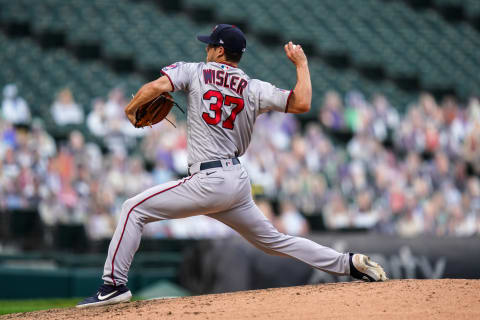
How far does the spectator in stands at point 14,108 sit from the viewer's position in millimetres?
12609

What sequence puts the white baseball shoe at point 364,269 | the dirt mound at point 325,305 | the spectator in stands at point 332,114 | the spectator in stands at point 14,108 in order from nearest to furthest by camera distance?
the dirt mound at point 325,305 → the white baseball shoe at point 364,269 → the spectator in stands at point 14,108 → the spectator in stands at point 332,114

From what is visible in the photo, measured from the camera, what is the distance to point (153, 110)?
485 centimetres

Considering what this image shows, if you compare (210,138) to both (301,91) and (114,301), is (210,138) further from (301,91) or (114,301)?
(114,301)

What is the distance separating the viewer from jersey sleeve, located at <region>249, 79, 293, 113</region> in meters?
4.71

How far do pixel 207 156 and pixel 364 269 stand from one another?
1.33 meters

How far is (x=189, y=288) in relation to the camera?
9633 millimetres

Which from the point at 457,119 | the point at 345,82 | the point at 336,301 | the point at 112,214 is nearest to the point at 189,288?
the point at 112,214

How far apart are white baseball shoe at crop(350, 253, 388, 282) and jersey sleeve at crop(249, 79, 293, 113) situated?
43.8 inches

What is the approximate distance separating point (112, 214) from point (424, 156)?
22.0ft

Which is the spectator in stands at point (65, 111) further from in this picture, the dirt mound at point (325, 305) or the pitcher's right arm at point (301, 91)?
the pitcher's right arm at point (301, 91)

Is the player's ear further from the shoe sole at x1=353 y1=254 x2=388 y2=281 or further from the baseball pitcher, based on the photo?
the shoe sole at x1=353 y1=254 x2=388 y2=281

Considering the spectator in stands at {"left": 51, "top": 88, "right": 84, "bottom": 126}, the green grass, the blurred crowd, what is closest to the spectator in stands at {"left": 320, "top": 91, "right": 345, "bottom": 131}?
the blurred crowd

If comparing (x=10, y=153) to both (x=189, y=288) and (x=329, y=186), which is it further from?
(x=329, y=186)

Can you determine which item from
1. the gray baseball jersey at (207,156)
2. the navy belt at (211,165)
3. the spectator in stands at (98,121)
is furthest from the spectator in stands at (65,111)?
the navy belt at (211,165)
